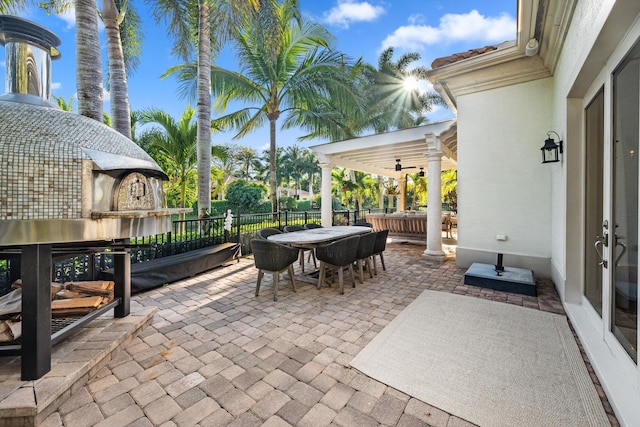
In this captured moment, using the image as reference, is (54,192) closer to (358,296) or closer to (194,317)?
(194,317)

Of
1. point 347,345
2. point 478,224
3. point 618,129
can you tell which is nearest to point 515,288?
point 478,224

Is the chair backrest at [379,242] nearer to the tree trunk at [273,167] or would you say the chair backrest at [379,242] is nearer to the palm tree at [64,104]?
the tree trunk at [273,167]

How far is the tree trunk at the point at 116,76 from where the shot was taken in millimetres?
6051

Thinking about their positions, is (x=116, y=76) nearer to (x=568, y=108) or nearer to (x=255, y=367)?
(x=255, y=367)

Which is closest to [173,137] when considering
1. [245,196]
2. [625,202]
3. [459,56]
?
[245,196]

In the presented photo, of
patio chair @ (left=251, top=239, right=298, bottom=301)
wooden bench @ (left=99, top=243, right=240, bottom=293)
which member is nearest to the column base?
patio chair @ (left=251, top=239, right=298, bottom=301)

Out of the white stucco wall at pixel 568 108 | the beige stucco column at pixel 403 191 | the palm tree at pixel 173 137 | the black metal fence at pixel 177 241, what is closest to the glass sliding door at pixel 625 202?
the white stucco wall at pixel 568 108

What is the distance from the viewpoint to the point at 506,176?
200 inches

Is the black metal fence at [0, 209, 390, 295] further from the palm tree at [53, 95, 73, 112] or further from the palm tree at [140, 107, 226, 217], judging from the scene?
the palm tree at [53, 95, 73, 112]

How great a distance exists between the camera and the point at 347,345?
263 centimetres

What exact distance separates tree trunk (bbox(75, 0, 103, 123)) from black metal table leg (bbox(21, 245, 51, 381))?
327 centimetres

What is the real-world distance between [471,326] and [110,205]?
11.9 feet

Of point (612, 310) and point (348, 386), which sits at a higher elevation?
point (612, 310)

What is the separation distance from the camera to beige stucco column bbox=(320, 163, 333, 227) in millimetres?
8930
